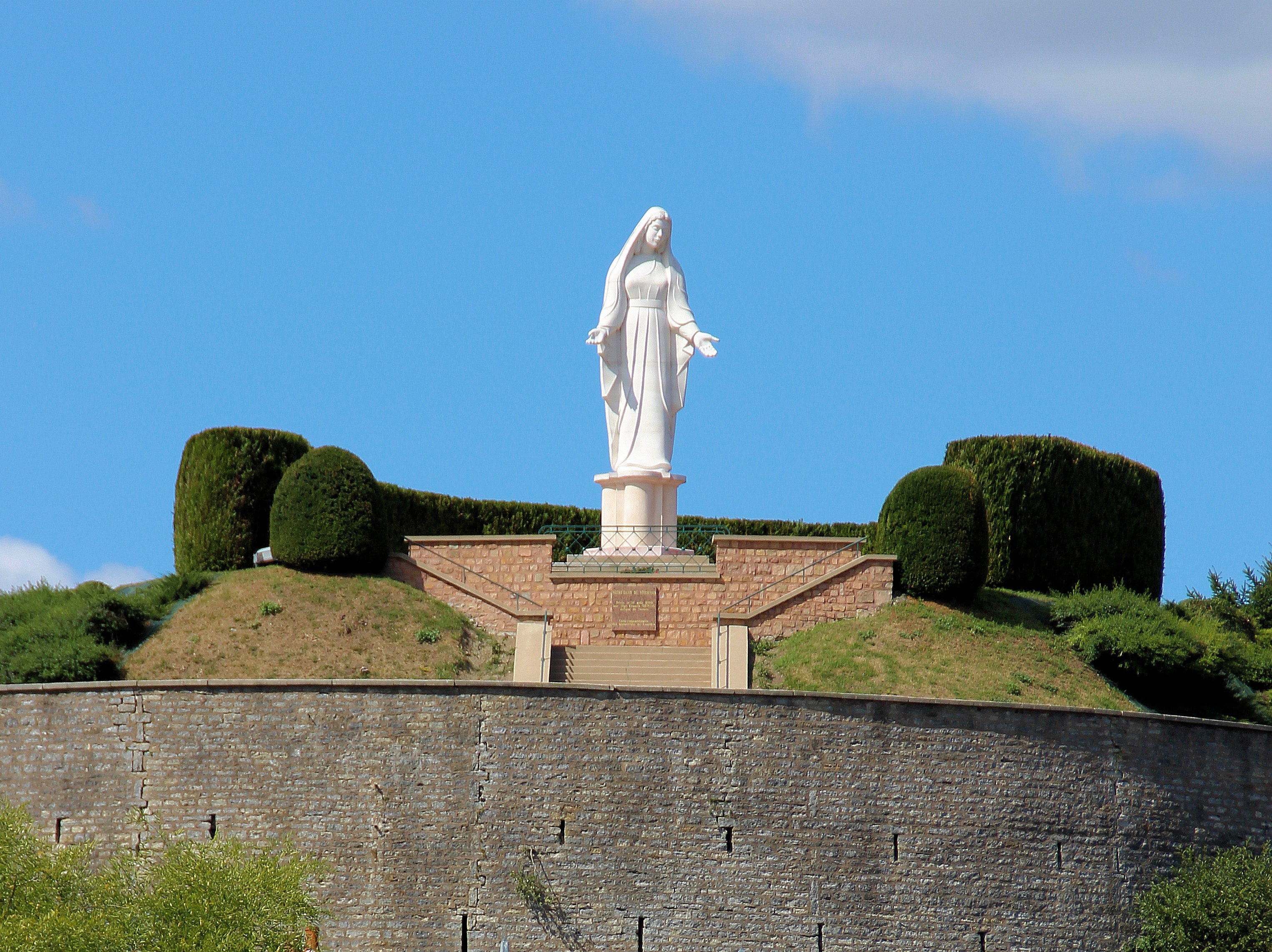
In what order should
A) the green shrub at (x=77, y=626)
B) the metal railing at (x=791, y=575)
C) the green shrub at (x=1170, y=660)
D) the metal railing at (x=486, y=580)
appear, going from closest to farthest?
Result: the green shrub at (x=77, y=626) → the green shrub at (x=1170, y=660) → the metal railing at (x=791, y=575) → the metal railing at (x=486, y=580)

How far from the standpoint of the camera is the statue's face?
107 feet

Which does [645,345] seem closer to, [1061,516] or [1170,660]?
[1061,516]

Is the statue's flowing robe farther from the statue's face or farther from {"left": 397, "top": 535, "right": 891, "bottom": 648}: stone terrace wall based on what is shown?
{"left": 397, "top": 535, "right": 891, "bottom": 648}: stone terrace wall

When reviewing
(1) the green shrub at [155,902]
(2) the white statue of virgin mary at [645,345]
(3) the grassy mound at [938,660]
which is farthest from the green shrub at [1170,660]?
(1) the green shrub at [155,902]

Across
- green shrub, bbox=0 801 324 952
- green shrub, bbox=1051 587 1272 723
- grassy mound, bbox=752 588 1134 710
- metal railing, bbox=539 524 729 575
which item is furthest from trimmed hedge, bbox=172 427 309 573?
green shrub, bbox=1051 587 1272 723

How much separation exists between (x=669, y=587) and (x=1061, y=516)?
8.28 m

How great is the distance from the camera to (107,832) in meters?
23.4

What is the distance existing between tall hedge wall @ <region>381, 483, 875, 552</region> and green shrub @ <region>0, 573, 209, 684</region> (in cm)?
575

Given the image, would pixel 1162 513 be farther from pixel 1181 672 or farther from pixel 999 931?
pixel 999 931

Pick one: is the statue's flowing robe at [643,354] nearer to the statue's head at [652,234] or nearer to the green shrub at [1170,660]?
the statue's head at [652,234]

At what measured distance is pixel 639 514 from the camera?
104ft

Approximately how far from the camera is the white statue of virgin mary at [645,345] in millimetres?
32219

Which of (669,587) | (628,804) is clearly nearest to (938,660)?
(669,587)

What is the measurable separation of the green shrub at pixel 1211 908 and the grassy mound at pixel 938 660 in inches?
132
